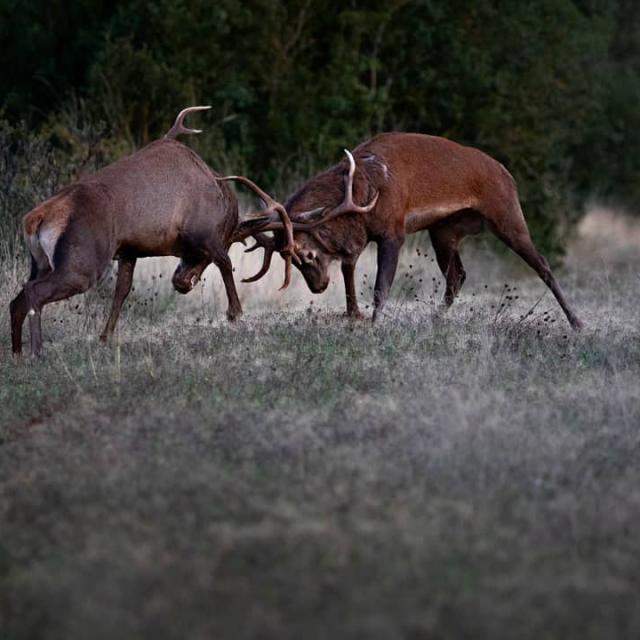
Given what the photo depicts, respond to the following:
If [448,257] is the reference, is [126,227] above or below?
above

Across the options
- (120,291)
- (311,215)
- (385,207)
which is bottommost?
(120,291)

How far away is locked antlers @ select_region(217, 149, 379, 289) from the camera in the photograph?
10.5 m

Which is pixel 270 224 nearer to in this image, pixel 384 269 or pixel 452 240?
pixel 384 269

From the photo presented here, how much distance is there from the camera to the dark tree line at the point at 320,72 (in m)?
18.6

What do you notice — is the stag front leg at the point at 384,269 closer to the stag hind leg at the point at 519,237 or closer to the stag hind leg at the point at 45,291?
the stag hind leg at the point at 519,237

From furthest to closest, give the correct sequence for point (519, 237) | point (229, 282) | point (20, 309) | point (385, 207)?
point (519, 237) < point (385, 207) < point (229, 282) < point (20, 309)

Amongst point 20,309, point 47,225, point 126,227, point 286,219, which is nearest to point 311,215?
point 286,219

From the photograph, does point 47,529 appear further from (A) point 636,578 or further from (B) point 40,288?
(B) point 40,288

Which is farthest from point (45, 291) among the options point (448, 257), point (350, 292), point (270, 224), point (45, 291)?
point (448, 257)

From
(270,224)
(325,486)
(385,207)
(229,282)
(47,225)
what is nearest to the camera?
(325,486)

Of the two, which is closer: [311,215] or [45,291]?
[45,291]

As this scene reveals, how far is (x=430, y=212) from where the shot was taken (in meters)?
10.9

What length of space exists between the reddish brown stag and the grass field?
528mm

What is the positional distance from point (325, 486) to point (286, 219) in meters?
5.35
